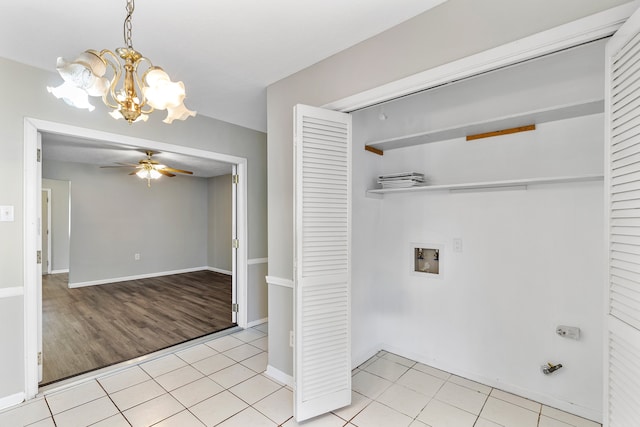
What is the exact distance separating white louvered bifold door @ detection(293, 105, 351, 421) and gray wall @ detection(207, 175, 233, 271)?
5038 millimetres

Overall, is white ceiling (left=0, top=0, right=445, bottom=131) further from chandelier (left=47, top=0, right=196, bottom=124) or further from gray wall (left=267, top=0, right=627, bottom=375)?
chandelier (left=47, top=0, right=196, bottom=124)

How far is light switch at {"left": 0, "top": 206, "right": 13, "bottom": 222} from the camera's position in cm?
201

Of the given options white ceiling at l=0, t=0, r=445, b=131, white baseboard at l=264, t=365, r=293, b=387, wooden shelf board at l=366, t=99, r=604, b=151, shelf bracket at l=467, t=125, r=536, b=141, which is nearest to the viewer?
white ceiling at l=0, t=0, r=445, b=131

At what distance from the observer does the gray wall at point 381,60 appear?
1.32 metres

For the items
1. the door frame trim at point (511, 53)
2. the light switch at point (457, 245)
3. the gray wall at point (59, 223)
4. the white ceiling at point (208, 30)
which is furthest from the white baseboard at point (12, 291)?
the gray wall at point (59, 223)

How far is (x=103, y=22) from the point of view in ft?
5.50

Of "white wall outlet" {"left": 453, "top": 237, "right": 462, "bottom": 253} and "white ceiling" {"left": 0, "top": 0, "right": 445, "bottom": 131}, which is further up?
"white ceiling" {"left": 0, "top": 0, "right": 445, "bottom": 131}

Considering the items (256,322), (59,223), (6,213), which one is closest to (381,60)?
(6,213)

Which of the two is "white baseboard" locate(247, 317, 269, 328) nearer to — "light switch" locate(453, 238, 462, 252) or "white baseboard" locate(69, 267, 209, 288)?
"light switch" locate(453, 238, 462, 252)

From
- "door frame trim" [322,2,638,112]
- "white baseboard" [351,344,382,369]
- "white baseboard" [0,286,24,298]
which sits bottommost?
"white baseboard" [351,344,382,369]

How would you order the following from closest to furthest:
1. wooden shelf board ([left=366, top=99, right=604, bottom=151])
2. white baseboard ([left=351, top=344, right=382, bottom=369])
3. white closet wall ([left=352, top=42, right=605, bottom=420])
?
wooden shelf board ([left=366, top=99, right=604, bottom=151])
white closet wall ([left=352, top=42, right=605, bottom=420])
white baseboard ([left=351, top=344, right=382, bottom=369])

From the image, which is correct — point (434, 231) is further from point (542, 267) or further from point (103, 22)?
point (103, 22)

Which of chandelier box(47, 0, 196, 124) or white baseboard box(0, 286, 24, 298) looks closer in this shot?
chandelier box(47, 0, 196, 124)

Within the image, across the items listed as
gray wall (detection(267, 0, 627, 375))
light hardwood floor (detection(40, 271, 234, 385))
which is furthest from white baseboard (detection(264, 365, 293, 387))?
light hardwood floor (detection(40, 271, 234, 385))
